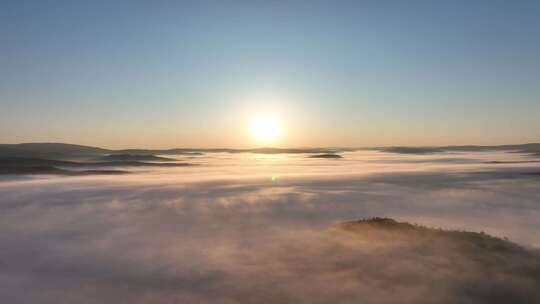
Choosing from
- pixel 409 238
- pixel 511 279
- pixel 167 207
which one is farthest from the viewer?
pixel 167 207

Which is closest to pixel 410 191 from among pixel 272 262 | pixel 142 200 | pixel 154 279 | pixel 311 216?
pixel 311 216

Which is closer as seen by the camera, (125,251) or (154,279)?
(154,279)

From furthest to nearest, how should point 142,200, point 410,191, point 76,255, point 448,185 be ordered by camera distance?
point 448,185 → point 410,191 → point 142,200 → point 76,255

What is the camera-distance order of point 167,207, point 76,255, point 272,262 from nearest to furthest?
point 272,262 → point 76,255 → point 167,207

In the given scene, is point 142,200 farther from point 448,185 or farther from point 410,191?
point 448,185

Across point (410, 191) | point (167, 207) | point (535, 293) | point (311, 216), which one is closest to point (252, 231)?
point (311, 216)

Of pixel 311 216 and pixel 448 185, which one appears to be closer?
pixel 311 216

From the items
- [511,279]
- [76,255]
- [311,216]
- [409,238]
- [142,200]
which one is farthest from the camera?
[142,200]

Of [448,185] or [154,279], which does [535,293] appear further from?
[448,185]
